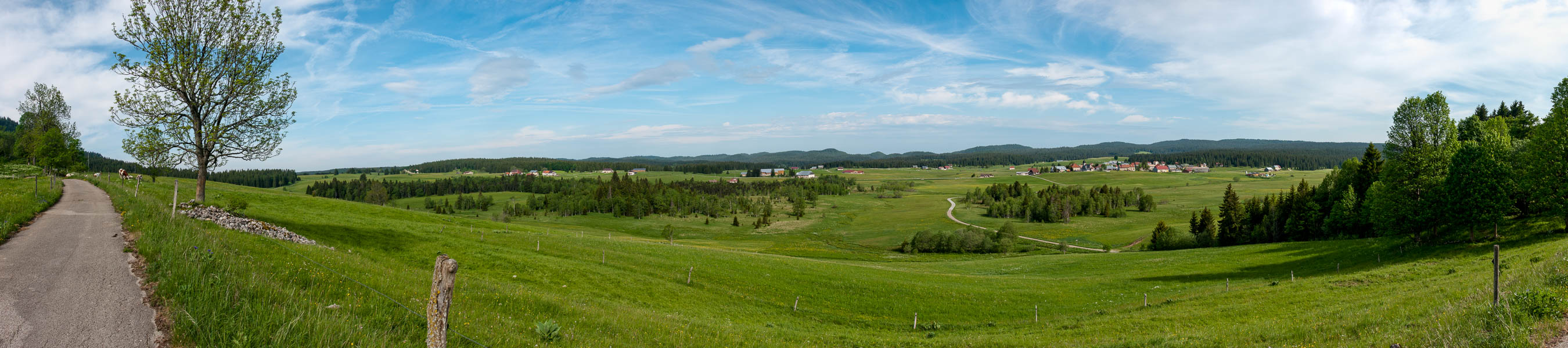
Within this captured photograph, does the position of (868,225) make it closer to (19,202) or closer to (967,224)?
(967,224)

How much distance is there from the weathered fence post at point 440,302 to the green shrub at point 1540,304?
18.3 metres

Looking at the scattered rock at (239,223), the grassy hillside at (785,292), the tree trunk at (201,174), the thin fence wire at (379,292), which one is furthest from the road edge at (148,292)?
the tree trunk at (201,174)

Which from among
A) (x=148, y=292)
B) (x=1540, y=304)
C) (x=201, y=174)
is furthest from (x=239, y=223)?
(x=1540, y=304)

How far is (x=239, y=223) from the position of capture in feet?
74.5

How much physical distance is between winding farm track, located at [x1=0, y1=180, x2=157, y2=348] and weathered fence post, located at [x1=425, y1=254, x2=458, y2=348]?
3.39 meters

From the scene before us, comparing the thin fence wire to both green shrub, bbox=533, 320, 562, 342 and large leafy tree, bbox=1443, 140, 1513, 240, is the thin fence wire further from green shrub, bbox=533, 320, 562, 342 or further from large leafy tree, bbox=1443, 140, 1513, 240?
large leafy tree, bbox=1443, 140, 1513, 240

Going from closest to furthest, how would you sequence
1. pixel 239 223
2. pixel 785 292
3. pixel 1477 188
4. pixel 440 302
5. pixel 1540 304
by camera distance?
pixel 440 302, pixel 1540 304, pixel 239 223, pixel 785 292, pixel 1477 188

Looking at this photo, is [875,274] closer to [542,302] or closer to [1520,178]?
[542,302]

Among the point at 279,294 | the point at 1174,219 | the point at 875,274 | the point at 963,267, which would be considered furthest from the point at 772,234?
the point at 279,294

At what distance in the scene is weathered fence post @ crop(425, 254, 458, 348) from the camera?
7.10 meters

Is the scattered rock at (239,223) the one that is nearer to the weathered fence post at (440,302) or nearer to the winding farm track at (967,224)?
the weathered fence post at (440,302)

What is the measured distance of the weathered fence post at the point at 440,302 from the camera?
710cm

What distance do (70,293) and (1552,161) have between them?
196ft

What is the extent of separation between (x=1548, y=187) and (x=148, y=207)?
6649cm
